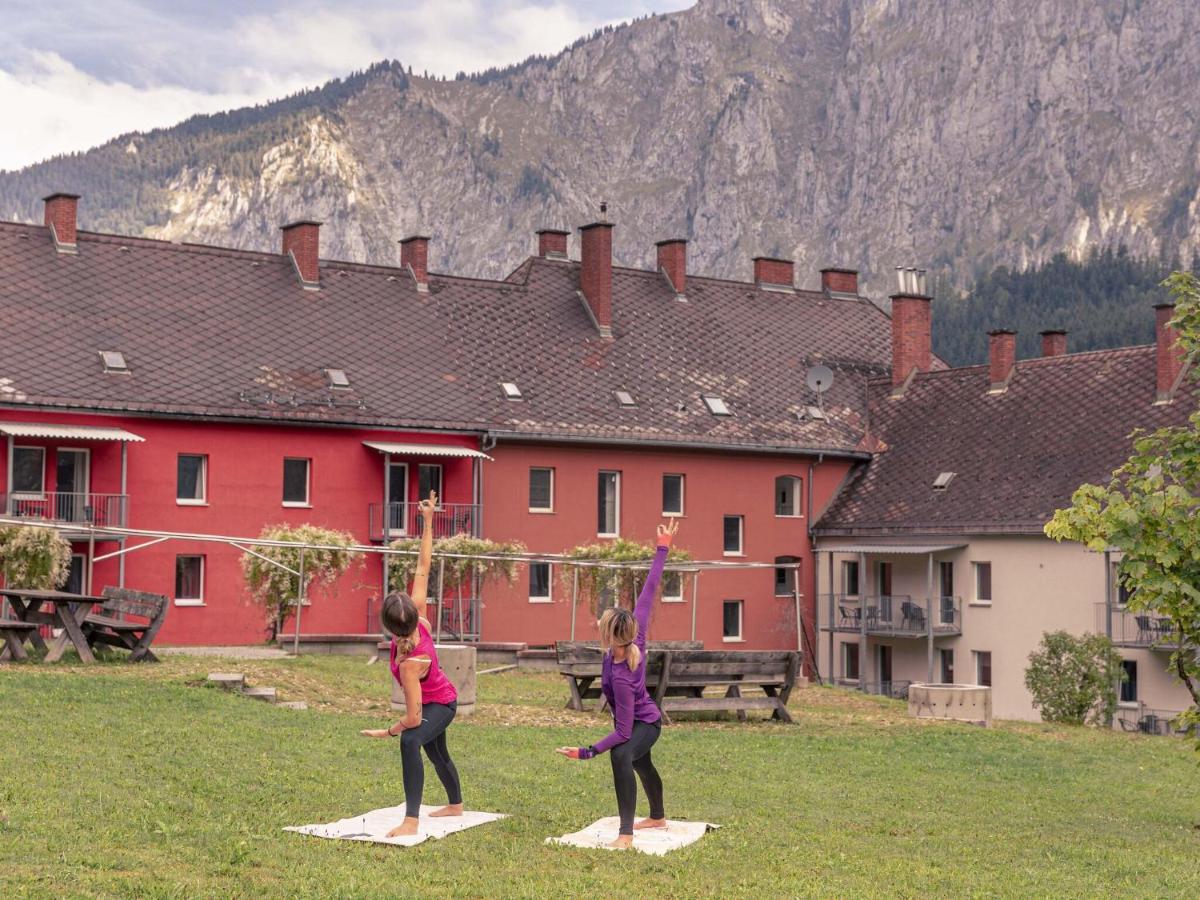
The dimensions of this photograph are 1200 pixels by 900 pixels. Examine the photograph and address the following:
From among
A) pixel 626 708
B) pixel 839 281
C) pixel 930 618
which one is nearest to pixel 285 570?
pixel 930 618

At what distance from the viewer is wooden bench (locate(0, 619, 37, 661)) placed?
2172 centimetres

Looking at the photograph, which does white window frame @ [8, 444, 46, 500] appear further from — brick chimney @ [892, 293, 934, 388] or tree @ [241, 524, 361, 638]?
brick chimney @ [892, 293, 934, 388]

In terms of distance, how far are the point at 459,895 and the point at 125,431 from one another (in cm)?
2892

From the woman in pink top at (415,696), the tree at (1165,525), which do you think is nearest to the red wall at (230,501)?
the tree at (1165,525)

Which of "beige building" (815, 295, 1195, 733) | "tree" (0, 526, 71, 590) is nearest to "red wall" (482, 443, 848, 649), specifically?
"beige building" (815, 295, 1195, 733)

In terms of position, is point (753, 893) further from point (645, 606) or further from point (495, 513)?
point (495, 513)

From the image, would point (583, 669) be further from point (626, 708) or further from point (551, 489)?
point (551, 489)

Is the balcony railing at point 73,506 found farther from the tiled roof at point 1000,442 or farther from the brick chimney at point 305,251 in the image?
the tiled roof at point 1000,442

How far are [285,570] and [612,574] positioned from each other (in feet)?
24.3

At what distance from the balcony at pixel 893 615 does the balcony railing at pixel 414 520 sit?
10.7m

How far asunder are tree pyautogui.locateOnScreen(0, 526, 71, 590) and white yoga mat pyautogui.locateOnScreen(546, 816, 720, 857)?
64.2 feet

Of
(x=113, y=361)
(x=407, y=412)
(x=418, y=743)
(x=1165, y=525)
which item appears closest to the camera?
(x=418, y=743)

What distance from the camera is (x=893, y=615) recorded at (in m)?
45.7

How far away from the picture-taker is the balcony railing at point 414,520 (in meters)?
39.8
